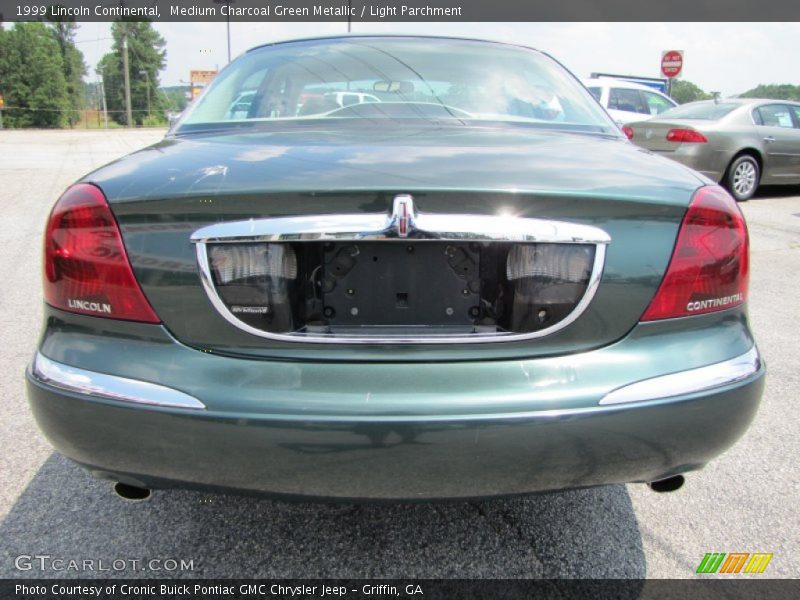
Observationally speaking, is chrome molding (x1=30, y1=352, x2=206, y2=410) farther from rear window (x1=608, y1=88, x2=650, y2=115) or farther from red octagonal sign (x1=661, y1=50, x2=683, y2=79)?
red octagonal sign (x1=661, y1=50, x2=683, y2=79)

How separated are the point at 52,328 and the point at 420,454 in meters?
0.99

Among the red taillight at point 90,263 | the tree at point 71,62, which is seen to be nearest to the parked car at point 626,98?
the red taillight at point 90,263

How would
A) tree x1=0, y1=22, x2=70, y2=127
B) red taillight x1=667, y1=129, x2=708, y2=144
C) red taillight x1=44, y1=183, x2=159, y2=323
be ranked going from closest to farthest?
red taillight x1=44, y1=183, x2=159, y2=323
red taillight x1=667, y1=129, x2=708, y2=144
tree x1=0, y1=22, x2=70, y2=127

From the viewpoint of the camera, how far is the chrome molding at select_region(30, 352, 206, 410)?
4.92 ft

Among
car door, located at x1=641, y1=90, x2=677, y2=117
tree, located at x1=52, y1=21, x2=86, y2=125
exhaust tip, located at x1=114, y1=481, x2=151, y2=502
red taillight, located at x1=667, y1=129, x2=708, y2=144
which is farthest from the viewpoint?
tree, located at x1=52, y1=21, x2=86, y2=125

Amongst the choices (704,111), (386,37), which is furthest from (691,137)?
(386,37)

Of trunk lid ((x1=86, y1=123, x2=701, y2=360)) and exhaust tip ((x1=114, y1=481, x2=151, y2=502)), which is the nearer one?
trunk lid ((x1=86, y1=123, x2=701, y2=360))

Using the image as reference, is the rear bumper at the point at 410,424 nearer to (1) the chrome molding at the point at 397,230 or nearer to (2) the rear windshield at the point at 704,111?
(1) the chrome molding at the point at 397,230

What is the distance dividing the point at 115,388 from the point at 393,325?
0.67 m

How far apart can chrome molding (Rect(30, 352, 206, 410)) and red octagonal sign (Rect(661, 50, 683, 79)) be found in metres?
24.5

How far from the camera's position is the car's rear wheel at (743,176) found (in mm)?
9672

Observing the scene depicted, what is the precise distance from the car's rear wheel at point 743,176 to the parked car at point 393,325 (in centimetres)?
907

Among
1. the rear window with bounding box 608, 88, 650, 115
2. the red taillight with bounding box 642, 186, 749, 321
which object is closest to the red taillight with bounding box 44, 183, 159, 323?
the red taillight with bounding box 642, 186, 749, 321

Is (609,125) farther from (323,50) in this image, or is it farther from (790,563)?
(790,563)
